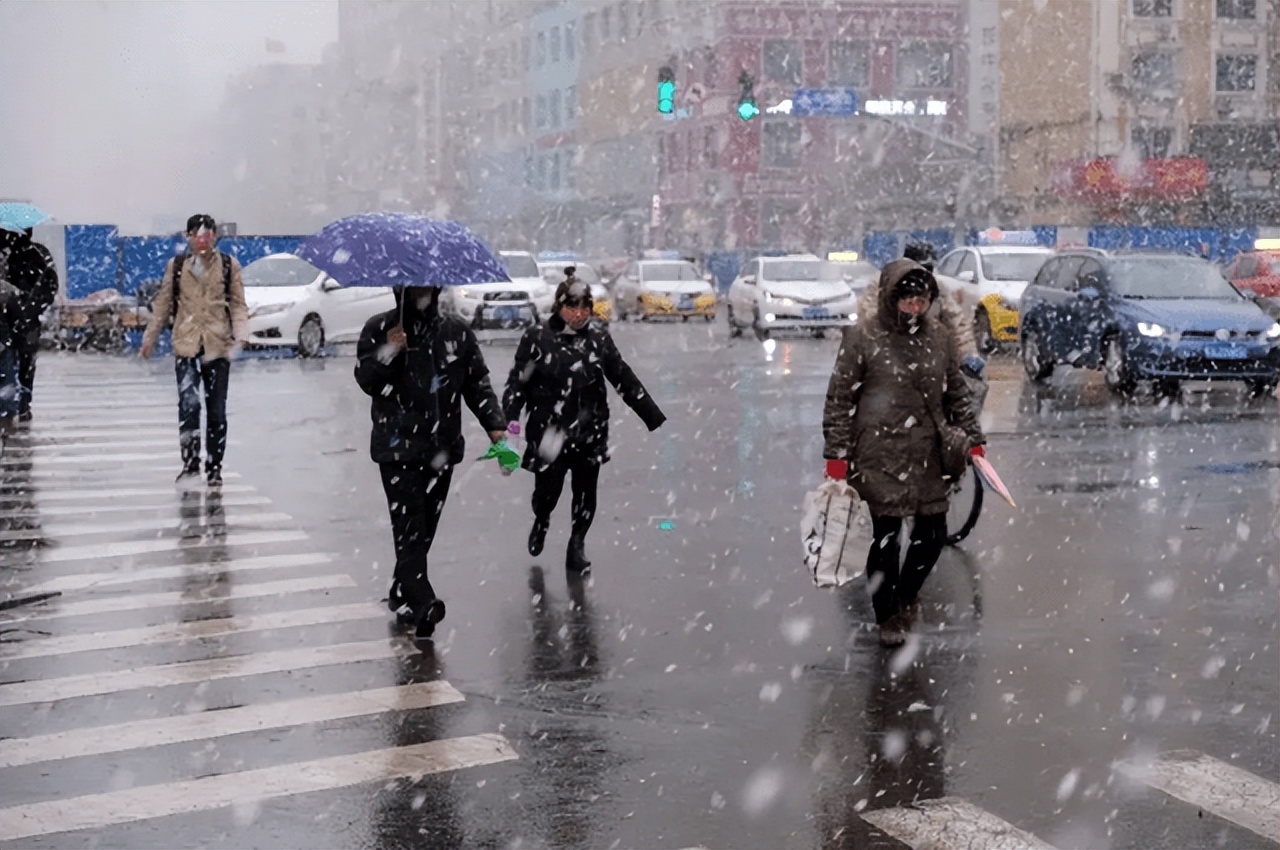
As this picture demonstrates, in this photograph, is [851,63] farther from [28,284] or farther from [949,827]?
[949,827]

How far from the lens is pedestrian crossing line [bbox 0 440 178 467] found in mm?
14971

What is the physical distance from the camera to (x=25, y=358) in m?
18.7

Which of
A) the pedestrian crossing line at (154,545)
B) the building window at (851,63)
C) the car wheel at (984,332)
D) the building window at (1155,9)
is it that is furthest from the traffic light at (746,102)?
the building window at (851,63)

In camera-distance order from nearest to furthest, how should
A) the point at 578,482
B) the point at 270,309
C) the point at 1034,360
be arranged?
the point at 578,482, the point at 1034,360, the point at 270,309

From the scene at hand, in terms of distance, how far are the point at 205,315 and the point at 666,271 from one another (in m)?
30.6

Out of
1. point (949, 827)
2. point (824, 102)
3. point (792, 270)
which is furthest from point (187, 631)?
point (824, 102)

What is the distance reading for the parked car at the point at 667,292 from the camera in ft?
139

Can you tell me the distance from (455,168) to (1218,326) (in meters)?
91.6

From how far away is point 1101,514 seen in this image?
1165 cm

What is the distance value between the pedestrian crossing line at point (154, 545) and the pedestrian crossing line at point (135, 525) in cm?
40

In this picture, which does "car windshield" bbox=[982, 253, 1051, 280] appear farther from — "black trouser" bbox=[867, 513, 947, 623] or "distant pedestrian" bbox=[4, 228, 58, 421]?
"black trouser" bbox=[867, 513, 947, 623]

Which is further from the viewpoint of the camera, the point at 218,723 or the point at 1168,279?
the point at 1168,279

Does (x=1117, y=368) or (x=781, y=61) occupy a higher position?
(x=781, y=61)

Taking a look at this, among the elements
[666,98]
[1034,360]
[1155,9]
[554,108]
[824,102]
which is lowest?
[1034,360]
